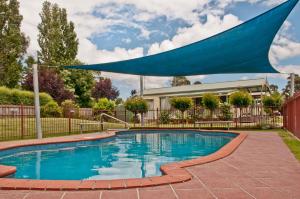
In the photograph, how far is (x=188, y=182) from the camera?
3541 millimetres

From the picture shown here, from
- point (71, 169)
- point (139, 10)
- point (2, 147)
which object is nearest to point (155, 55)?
point (139, 10)

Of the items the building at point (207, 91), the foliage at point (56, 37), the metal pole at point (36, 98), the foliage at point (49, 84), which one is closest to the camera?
the metal pole at point (36, 98)

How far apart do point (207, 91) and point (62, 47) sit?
14800 mm

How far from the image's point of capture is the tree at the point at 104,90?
37.9m

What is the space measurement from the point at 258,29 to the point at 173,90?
21.8 metres

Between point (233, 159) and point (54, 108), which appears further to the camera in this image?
point (54, 108)

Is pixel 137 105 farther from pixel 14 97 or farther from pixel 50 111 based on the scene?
pixel 14 97

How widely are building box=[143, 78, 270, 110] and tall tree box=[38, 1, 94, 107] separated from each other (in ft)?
20.9

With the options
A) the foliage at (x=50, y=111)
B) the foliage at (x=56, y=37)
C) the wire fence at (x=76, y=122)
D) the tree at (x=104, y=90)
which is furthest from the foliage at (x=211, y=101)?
the tree at (x=104, y=90)

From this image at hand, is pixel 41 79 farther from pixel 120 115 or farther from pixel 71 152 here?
pixel 71 152

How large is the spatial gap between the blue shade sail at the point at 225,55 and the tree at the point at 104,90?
27.2m

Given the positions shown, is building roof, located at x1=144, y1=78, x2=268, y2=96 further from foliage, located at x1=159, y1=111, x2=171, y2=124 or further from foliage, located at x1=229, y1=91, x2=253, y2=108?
foliage, located at x1=229, y1=91, x2=253, y2=108

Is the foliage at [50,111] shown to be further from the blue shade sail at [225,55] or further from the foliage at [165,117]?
the blue shade sail at [225,55]

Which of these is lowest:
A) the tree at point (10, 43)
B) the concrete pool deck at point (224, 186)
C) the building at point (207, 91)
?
the concrete pool deck at point (224, 186)
